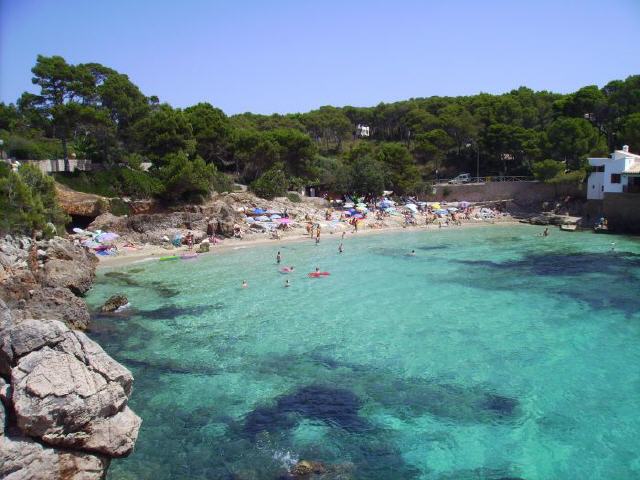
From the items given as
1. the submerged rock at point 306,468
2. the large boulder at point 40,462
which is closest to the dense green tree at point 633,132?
the submerged rock at point 306,468

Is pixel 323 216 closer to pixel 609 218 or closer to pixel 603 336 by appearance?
pixel 609 218

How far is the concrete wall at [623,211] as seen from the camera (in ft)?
142

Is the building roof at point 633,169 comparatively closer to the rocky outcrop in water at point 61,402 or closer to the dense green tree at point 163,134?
the dense green tree at point 163,134

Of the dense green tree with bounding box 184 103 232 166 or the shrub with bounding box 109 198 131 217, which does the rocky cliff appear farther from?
the dense green tree with bounding box 184 103 232 166

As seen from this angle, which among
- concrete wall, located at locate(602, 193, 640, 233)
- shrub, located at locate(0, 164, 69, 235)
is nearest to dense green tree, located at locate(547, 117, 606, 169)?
concrete wall, located at locate(602, 193, 640, 233)

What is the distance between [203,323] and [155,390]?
6285 mm

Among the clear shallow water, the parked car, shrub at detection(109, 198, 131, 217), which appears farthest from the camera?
the parked car

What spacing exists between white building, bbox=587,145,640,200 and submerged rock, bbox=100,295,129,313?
40411mm

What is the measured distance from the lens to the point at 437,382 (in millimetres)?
15062

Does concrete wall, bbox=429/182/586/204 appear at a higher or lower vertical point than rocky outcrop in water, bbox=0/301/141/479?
higher

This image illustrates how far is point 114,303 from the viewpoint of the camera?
2217 cm

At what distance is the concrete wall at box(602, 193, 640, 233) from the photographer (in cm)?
4331

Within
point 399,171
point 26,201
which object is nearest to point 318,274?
point 26,201

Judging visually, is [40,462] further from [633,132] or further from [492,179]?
[492,179]
